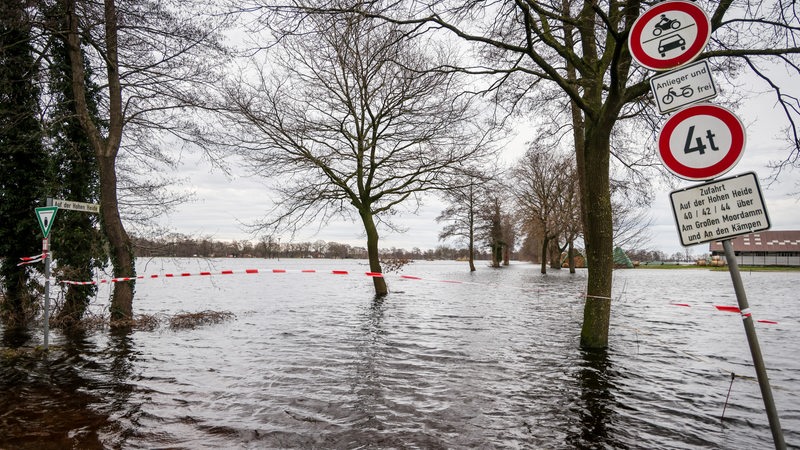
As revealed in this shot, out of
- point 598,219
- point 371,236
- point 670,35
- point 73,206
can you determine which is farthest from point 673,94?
point 371,236

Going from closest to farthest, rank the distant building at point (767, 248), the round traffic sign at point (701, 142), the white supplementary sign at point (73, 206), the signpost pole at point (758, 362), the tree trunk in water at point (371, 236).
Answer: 1. the signpost pole at point (758, 362)
2. the round traffic sign at point (701, 142)
3. the white supplementary sign at point (73, 206)
4. the tree trunk in water at point (371, 236)
5. the distant building at point (767, 248)

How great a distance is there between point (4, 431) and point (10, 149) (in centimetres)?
967

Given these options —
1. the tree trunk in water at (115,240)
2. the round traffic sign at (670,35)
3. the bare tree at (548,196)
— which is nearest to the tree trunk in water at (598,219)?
the round traffic sign at (670,35)

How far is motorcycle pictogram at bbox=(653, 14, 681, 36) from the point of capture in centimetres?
358

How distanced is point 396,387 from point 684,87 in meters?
4.60

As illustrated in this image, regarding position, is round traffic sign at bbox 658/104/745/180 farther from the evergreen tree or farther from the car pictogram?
the evergreen tree

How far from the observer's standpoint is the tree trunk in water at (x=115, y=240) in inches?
409

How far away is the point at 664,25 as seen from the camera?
365 centimetres

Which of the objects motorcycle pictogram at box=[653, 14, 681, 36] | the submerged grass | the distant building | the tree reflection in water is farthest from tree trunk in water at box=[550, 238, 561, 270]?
motorcycle pictogram at box=[653, 14, 681, 36]

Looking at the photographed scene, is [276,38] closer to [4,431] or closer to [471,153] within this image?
[4,431]

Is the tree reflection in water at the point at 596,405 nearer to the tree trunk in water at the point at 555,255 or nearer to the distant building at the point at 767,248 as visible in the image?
the tree trunk in water at the point at 555,255

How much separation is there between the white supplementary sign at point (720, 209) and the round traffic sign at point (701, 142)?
114mm

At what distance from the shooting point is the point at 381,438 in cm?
398

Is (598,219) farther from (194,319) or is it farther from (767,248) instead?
(767,248)
